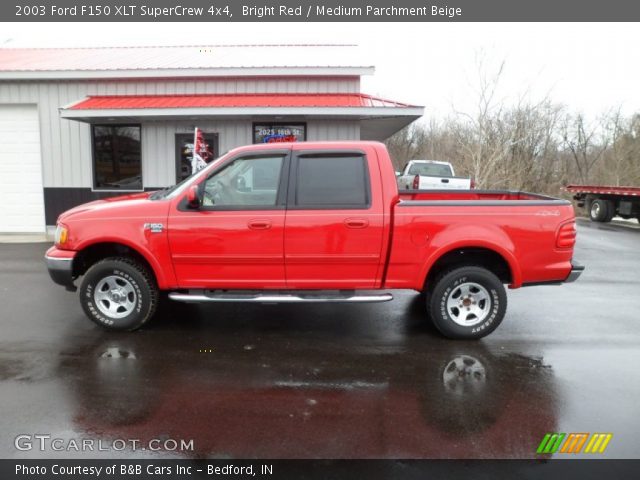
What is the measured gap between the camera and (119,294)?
5191 mm

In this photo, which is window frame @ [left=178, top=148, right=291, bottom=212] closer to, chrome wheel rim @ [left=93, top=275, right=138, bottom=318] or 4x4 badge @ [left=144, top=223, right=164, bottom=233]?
4x4 badge @ [left=144, top=223, right=164, bottom=233]

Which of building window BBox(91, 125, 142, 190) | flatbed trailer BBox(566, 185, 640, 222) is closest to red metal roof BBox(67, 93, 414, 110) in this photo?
building window BBox(91, 125, 142, 190)

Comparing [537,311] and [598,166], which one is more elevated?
[598,166]

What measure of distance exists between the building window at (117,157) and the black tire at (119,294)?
7.72 meters

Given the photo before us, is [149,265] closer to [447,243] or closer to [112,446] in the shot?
[112,446]

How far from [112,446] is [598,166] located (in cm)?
3973

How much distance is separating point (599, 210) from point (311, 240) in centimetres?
1664

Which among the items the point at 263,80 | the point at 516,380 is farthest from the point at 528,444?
the point at 263,80

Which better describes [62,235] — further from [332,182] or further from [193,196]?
[332,182]

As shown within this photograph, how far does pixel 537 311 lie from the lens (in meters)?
6.25

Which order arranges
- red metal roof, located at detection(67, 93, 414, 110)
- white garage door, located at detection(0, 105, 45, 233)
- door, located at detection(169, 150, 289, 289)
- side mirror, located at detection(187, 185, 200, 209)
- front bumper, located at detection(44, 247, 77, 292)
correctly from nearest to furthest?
1. side mirror, located at detection(187, 185, 200, 209)
2. door, located at detection(169, 150, 289, 289)
3. front bumper, located at detection(44, 247, 77, 292)
4. red metal roof, located at detection(67, 93, 414, 110)
5. white garage door, located at detection(0, 105, 45, 233)

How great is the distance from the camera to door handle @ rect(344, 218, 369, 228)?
15.8ft

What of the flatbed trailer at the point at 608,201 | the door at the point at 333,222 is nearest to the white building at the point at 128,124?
the door at the point at 333,222

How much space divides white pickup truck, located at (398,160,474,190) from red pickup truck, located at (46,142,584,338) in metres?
11.6
